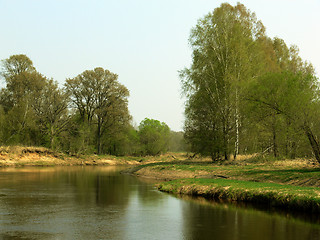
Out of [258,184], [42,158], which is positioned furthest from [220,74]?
[42,158]

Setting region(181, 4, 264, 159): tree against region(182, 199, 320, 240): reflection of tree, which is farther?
region(181, 4, 264, 159): tree

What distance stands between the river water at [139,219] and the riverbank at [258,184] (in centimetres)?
122

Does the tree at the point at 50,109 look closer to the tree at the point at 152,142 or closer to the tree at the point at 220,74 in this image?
the tree at the point at 152,142

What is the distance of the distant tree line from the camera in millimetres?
57625

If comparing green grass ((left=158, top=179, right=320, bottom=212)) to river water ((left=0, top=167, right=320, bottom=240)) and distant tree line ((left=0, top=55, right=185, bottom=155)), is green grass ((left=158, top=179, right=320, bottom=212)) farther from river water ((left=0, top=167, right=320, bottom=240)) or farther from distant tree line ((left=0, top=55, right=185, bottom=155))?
distant tree line ((left=0, top=55, right=185, bottom=155))

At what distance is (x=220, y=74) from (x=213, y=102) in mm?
3366

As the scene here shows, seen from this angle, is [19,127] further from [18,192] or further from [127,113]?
[18,192]

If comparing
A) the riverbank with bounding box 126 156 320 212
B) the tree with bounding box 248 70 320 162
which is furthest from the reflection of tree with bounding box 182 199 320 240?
the tree with bounding box 248 70 320 162

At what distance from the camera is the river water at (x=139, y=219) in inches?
481

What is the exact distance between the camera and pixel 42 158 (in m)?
56.3

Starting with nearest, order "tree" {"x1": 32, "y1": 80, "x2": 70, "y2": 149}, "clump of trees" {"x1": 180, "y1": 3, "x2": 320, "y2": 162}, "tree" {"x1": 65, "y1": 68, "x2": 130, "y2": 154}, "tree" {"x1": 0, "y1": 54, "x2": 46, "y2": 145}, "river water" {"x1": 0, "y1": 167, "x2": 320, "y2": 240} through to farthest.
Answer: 1. "river water" {"x1": 0, "y1": 167, "x2": 320, "y2": 240}
2. "clump of trees" {"x1": 180, "y1": 3, "x2": 320, "y2": 162}
3. "tree" {"x1": 0, "y1": 54, "x2": 46, "y2": 145}
4. "tree" {"x1": 32, "y1": 80, "x2": 70, "y2": 149}
5. "tree" {"x1": 65, "y1": 68, "x2": 130, "y2": 154}

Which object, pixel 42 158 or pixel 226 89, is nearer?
pixel 226 89

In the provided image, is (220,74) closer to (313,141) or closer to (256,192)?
(313,141)

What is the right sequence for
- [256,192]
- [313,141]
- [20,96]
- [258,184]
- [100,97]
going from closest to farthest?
[256,192]
[258,184]
[313,141]
[20,96]
[100,97]
